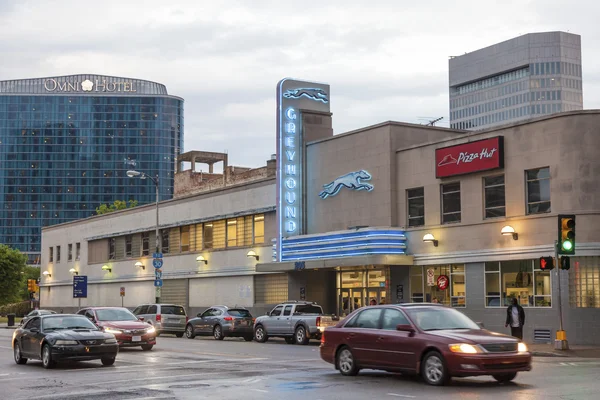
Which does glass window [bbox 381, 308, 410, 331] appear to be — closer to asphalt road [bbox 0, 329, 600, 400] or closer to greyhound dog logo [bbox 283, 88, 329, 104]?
asphalt road [bbox 0, 329, 600, 400]

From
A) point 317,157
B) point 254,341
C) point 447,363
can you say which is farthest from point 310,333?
point 447,363

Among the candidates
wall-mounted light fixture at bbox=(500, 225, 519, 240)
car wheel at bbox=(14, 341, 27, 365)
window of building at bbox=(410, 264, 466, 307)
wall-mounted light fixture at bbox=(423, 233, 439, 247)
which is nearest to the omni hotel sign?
window of building at bbox=(410, 264, 466, 307)

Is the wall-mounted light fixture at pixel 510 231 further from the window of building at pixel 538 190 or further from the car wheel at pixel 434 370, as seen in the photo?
the car wheel at pixel 434 370

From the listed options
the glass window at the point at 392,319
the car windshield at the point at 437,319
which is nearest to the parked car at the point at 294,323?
the glass window at the point at 392,319

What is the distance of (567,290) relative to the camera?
31.8 metres

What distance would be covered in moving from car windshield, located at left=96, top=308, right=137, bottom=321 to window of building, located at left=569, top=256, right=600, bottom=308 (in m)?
15.8

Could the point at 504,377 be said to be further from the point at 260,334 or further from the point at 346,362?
the point at 260,334

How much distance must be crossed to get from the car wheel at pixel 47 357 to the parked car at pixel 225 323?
16.7 metres

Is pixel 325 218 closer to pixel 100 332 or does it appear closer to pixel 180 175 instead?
pixel 100 332

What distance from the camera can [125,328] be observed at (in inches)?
1152

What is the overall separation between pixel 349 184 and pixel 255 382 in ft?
81.2

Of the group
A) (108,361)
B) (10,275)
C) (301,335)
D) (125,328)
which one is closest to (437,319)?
(108,361)

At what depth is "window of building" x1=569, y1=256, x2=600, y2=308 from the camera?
104 ft

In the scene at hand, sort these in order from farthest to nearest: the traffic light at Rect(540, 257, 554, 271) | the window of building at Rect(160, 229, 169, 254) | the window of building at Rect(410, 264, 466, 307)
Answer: the window of building at Rect(160, 229, 169, 254)
the window of building at Rect(410, 264, 466, 307)
the traffic light at Rect(540, 257, 554, 271)
